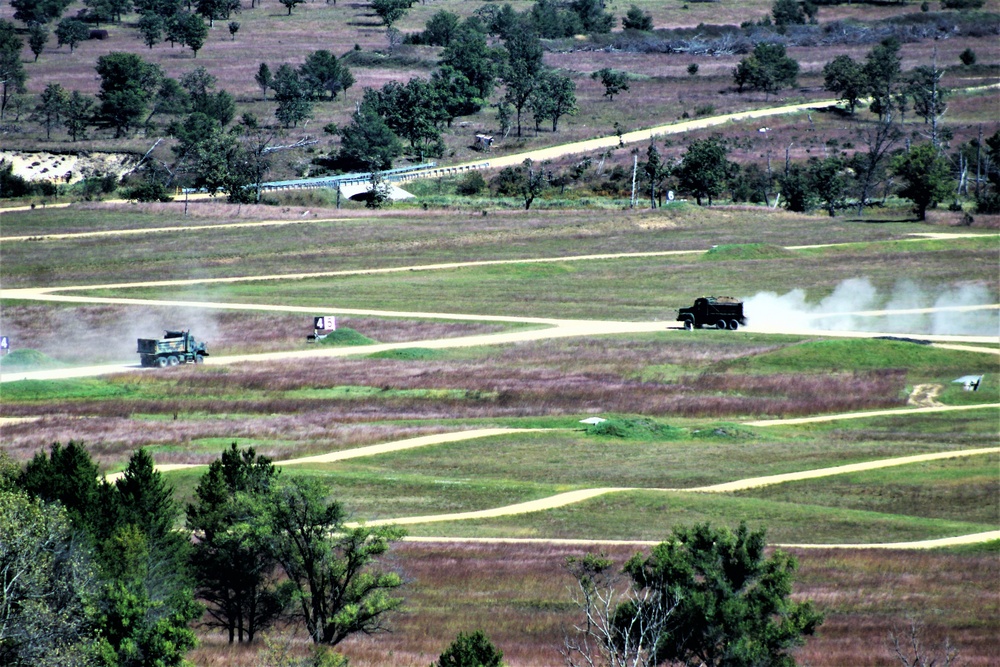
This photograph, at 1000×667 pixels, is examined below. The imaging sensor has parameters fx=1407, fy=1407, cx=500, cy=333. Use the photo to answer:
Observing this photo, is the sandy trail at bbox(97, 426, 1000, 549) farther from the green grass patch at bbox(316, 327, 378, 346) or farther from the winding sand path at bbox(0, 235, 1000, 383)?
the green grass patch at bbox(316, 327, 378, 346)

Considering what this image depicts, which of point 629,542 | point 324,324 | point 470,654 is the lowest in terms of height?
point 324,324

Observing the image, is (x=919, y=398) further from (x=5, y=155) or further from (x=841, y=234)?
(x=5, y=155)

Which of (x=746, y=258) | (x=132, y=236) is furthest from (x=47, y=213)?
(x=746, y=258)

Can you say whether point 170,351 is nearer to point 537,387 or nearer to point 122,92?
point 537,387

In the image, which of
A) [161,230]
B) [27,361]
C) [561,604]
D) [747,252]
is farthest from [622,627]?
[161,230]

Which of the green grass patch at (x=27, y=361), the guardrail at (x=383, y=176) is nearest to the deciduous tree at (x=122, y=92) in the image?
the guardrail at (x=383, y=176)

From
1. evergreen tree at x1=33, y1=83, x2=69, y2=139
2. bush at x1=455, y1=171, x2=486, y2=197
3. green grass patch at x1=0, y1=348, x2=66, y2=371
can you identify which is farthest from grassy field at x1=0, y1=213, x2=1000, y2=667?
evergreen tree at x1=33, y1=83, x2=69, y2=139

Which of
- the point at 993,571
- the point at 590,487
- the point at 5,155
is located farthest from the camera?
the point at 5,155
